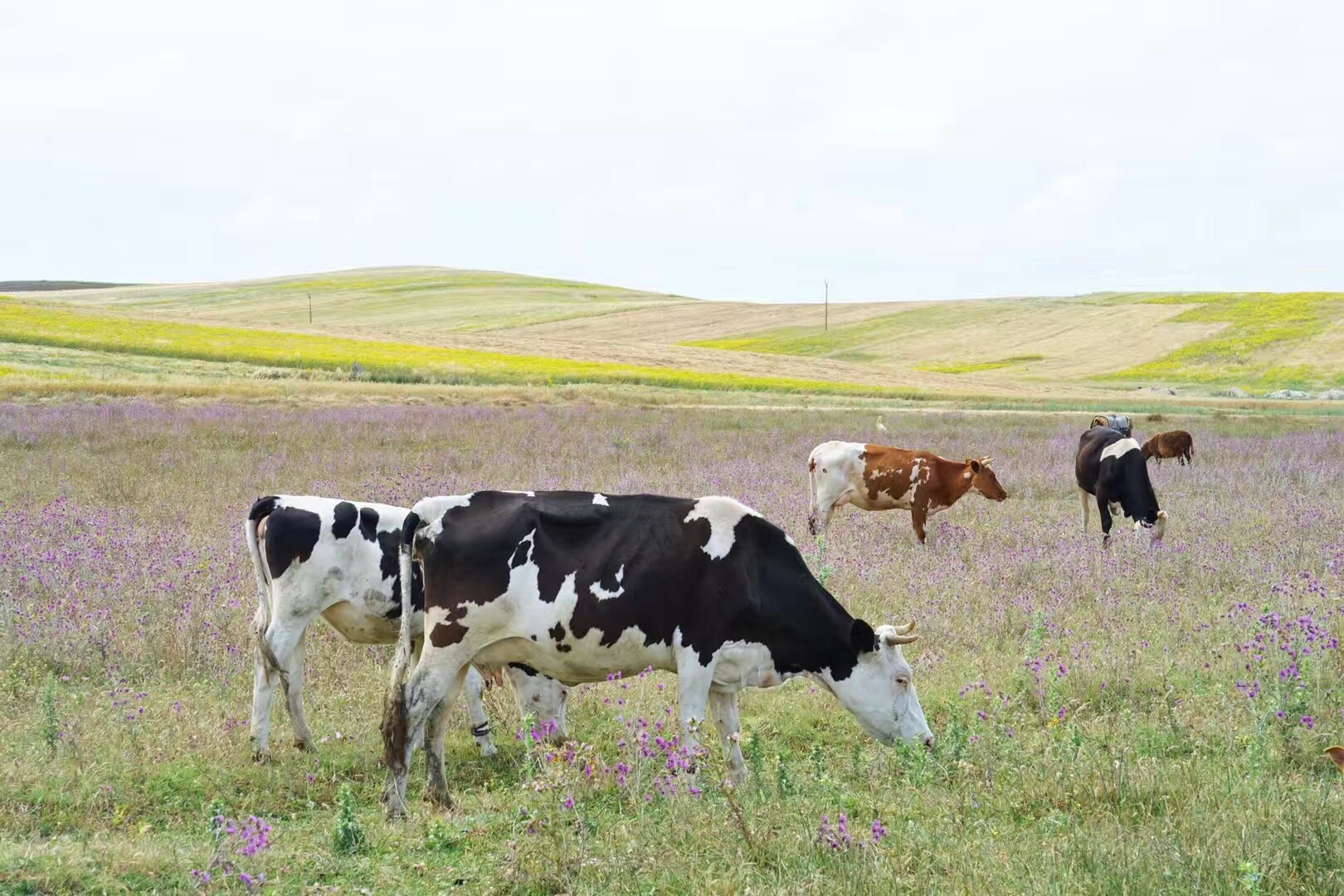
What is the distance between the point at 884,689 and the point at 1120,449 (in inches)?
367

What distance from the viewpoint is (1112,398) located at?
186 ft

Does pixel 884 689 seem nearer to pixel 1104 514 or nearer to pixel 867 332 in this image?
pixel 1104 514

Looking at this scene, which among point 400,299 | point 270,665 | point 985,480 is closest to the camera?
point 270,665

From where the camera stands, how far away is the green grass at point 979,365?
83.8 meters

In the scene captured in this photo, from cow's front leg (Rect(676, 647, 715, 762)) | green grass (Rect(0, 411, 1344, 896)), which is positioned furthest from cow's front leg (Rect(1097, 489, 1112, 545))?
cow's front leg (Rect(676, 647, 715, 762))

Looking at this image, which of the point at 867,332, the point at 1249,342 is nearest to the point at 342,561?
the point at 1249,342

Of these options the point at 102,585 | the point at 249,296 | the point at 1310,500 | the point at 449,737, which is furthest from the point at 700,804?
the point at 249,296

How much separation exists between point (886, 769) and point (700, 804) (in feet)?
4.81

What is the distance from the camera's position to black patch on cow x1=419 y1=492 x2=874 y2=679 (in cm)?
636

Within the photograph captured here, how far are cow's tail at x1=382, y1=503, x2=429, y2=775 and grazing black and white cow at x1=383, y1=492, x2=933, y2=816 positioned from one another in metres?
0.01

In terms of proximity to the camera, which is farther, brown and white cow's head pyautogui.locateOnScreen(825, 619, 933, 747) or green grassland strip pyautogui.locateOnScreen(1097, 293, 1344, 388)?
green grassland strip pyautogui.locateOnScreen(1097, 293, 1344, 388)

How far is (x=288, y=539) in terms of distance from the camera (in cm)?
738

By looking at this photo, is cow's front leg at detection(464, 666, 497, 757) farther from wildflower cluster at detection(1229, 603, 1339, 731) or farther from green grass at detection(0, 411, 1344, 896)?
wildflower cluster at detection(1229, 603, 1339, 731)

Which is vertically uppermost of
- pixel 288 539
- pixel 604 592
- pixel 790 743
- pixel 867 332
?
pixel 867 332
